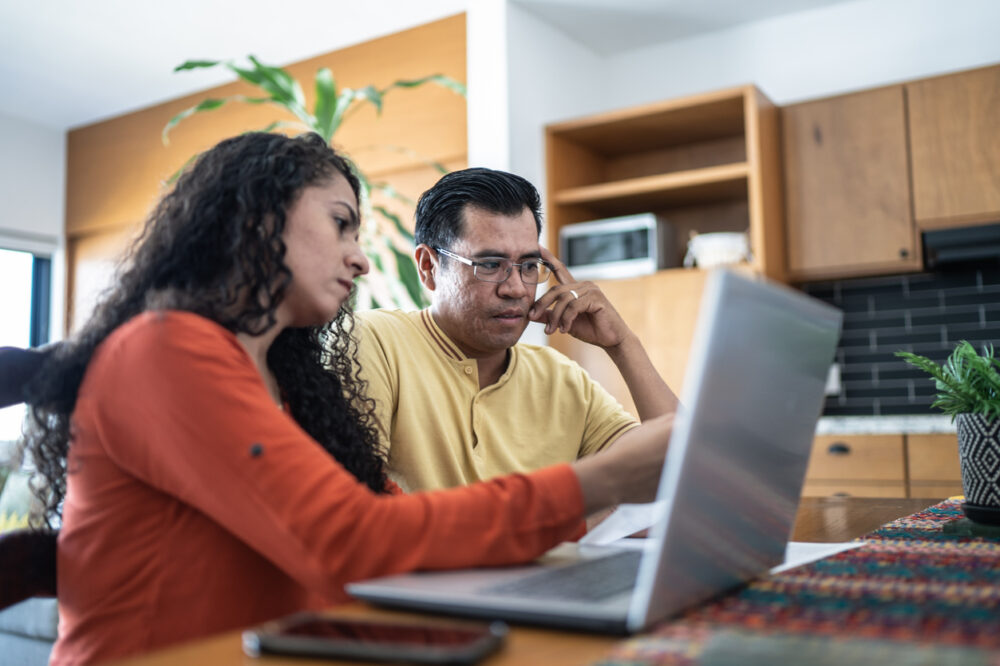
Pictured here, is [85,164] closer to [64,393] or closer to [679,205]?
[679,205]

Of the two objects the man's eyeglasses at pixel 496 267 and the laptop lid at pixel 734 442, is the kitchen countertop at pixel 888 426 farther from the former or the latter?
the laptop lid at pixel 734 442

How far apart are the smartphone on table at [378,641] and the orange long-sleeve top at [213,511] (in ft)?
0.52

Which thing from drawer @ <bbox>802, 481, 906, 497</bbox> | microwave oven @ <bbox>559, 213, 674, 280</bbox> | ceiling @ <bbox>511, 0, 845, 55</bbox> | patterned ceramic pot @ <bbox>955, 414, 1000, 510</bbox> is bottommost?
drawer @ <bbox>802, 481, 906, 497</bbox>

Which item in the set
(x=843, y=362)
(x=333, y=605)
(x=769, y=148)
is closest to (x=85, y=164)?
(x=769, y=148)

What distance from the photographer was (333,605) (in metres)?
0.77

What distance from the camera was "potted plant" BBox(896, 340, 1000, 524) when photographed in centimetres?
120

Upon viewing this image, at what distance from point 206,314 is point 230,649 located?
0.46m

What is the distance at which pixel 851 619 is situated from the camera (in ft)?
2.06

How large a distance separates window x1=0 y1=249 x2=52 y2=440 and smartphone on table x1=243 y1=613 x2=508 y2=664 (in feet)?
17.8

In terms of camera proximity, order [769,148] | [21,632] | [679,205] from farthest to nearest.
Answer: [679,205]
[769,148]
[21,632]

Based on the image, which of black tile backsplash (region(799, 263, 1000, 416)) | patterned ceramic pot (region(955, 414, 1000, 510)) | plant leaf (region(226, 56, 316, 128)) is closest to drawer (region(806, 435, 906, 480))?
black tile backsplash (region(799, 263, 1000, 416))

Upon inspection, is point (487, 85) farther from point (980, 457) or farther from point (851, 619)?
point (851, 619)

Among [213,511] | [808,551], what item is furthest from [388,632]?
[808,551]

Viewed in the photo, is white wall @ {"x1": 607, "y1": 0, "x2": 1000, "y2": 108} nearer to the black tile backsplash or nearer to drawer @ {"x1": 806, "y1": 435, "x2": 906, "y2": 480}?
the black tile backsplash
